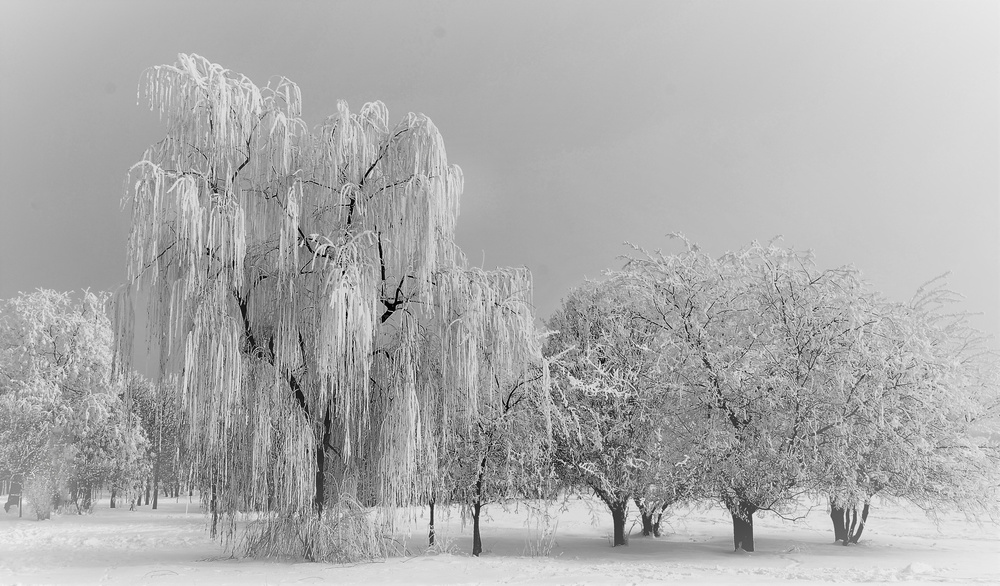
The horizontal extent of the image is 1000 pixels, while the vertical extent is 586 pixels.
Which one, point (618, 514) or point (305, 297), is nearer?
point (305, 297)

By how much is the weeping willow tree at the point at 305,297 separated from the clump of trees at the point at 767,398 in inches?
145

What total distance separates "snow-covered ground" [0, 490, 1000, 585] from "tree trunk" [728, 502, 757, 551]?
41cm

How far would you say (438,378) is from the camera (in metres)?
13.5

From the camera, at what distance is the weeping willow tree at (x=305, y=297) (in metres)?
11.9

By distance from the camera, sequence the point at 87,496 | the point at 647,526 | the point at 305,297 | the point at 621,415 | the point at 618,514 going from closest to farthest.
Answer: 1. the point at 305,297
2. the point at 621,415
3. the point at 618,514
4. the point at 647,526
5. the point at 87,496

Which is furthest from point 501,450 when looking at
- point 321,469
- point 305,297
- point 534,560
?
point 305,297

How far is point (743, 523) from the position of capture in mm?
16719

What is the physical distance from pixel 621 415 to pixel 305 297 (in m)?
8.35

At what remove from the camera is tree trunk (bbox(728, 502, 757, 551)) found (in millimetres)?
15766

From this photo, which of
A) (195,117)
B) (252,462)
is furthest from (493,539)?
(195,117)

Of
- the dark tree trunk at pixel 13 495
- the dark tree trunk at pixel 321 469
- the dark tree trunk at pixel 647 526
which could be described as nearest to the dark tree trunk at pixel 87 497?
the dark tree trunk at pixel 13 495

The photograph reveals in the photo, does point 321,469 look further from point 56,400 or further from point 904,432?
point 56,400

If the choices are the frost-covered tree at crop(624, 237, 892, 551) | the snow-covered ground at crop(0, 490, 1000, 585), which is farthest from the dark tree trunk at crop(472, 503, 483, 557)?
the frost-covered tree at crop(624, 237, 892, 551)

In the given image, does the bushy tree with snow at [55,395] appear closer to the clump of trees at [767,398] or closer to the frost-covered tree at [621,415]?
the frost-covered tree at [621,415]
